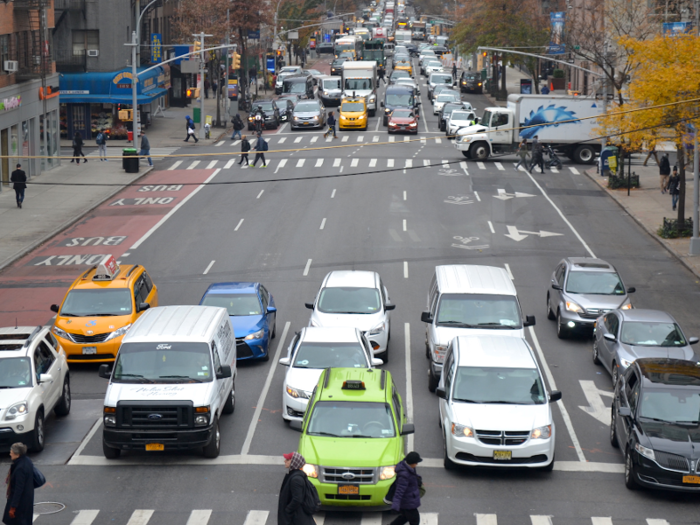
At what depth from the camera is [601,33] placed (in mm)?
56938

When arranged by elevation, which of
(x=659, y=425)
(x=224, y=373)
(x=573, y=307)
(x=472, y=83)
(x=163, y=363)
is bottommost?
(x=573, y=307)

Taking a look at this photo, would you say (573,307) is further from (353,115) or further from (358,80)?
(358,80)

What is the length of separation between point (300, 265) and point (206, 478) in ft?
51.7

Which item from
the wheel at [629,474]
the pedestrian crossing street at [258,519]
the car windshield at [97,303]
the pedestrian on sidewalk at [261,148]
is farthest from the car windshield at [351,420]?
the pedestrian on sidewalk at [261,148]

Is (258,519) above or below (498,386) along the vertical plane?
below

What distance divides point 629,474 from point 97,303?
39.5 feet

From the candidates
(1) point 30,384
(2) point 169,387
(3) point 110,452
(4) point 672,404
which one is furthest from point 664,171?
(1) point 30,384

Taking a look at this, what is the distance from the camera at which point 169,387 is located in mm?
15344

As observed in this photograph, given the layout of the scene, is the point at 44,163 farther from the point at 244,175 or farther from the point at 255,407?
the point at 255,407

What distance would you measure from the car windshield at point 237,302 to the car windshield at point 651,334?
791 cm

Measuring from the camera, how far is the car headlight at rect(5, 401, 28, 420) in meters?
15.0

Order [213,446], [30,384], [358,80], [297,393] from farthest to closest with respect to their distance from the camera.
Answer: [358,80] → [297,393] → [30,384] → [213,446]

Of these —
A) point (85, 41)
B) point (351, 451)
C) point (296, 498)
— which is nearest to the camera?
point (296, 498)

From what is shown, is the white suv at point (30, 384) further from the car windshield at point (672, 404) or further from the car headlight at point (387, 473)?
the car windshield at point (672, 404)
